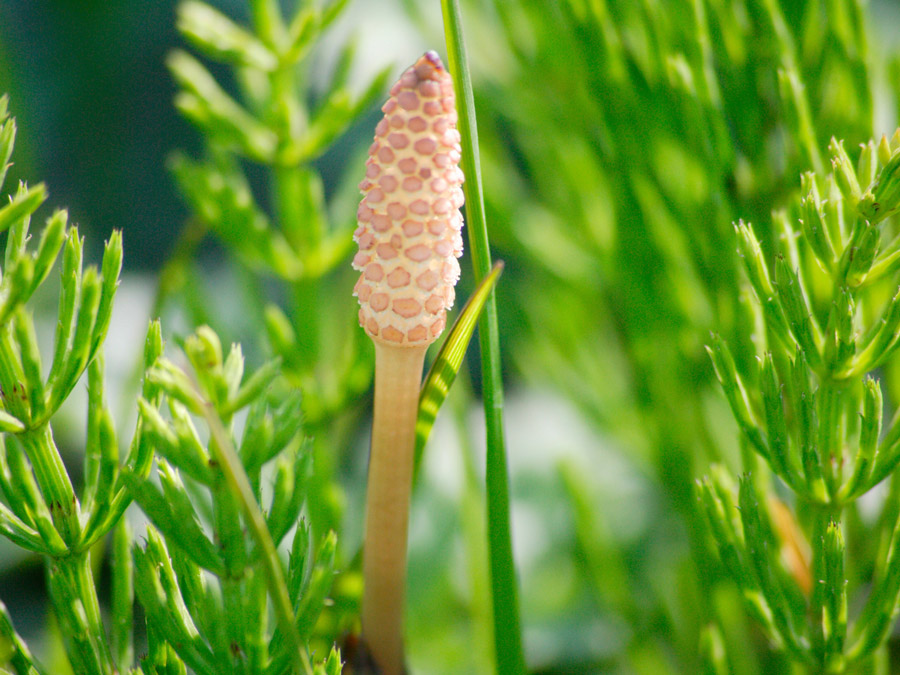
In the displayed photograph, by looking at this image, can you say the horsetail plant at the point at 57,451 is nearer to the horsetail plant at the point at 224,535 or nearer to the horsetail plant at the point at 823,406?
the horsetail plant at the point at 224,535

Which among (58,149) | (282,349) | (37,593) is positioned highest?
(58,149)

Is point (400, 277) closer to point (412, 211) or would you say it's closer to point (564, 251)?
point (412, 211)

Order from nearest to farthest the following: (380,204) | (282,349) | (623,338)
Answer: (380,204) → (282,349) → (623,338)

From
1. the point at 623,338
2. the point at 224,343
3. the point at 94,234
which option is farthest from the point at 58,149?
the point at 623,338

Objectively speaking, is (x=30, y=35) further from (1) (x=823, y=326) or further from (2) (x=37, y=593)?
(1) (x=823, y=326)

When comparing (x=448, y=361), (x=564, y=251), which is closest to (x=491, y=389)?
(x=448, y=361)

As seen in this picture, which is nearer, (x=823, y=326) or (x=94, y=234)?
(x=823, y=326)

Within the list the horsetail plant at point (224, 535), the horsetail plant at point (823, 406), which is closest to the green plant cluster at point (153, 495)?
the horsetail plant at point (224, 535)

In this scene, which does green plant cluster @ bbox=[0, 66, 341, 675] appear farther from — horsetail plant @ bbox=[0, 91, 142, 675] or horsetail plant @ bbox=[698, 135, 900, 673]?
horsetail plant @ bbox=[698, 135, 900, 673]
